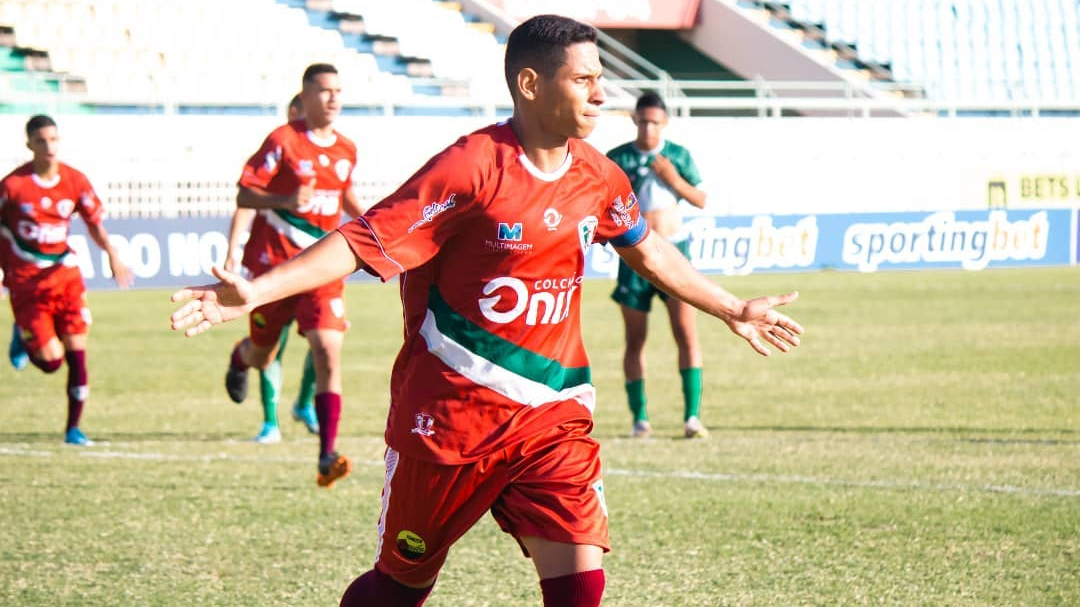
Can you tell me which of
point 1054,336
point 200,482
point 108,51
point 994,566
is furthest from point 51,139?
point 108,51

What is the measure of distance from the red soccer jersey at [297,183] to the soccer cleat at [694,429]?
9.01 feet

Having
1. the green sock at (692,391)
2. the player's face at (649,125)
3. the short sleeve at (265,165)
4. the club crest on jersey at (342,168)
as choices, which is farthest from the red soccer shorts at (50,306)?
the green sock at (692,391)

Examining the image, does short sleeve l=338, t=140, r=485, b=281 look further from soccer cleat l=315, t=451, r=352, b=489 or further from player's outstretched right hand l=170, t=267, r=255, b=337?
soccer cleat l=315, t=451, r=352, b=489

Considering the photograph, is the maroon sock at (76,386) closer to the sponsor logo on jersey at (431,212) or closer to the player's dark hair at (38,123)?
the player's dark hair at (38,123)

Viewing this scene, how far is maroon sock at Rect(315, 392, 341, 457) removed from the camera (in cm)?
823

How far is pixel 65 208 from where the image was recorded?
10742 mm

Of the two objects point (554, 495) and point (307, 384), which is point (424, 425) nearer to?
point (554, 495)

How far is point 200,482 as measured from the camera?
28.2 feet

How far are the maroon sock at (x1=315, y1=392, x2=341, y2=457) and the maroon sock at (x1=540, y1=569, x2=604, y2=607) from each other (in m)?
→ 4.20

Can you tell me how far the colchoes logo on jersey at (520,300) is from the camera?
420 cm

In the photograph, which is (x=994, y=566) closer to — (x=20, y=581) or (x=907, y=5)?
(x=20, y=581)

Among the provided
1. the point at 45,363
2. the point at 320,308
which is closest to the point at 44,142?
the point at 45,363

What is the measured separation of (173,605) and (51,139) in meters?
5.55

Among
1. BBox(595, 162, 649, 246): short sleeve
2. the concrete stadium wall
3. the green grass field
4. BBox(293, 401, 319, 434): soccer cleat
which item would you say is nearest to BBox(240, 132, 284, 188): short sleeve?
the green grass field
